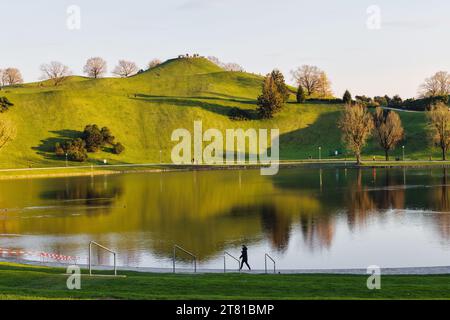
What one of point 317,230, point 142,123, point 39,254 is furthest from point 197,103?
point 39,254

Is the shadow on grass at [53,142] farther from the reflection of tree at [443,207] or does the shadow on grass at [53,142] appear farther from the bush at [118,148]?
the reflection of tree at [443,207]

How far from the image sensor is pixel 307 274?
28.6 m

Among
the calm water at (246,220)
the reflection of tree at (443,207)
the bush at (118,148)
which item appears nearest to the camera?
the calm water at (246,220)

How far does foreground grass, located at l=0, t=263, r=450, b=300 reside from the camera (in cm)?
2038

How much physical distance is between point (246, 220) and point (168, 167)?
73822mm

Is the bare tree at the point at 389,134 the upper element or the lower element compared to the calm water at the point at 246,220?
upper

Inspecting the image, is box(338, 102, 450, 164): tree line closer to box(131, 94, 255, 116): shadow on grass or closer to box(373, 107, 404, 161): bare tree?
box(373, 107, 404, 161): bare tree

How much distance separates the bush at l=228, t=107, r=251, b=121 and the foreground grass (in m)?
146

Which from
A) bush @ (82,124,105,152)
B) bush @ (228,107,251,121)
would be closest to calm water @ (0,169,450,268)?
bush @ (82,124,105,152)

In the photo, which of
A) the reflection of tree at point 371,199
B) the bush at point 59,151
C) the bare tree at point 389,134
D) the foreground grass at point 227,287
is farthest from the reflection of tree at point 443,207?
the bush at point 59,151

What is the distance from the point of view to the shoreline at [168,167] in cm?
11269

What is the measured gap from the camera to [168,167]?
12425 centimetres

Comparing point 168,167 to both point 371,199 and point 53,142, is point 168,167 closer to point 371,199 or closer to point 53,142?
point 53,142

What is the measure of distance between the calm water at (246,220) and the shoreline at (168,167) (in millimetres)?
23551
